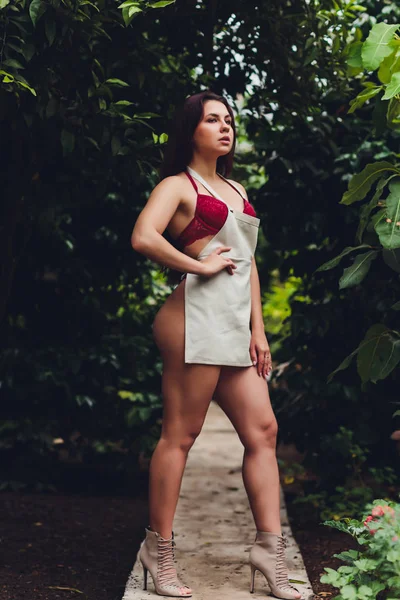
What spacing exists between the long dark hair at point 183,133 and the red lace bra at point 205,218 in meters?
0.14

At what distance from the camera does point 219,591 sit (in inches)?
123

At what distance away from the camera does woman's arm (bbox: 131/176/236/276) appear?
2914 millimetres

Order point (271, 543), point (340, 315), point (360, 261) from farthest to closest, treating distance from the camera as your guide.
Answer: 1. point (340, 315)
2. point (360, 261)
3. point (271, 543)

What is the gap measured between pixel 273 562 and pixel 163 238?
48.7 inches

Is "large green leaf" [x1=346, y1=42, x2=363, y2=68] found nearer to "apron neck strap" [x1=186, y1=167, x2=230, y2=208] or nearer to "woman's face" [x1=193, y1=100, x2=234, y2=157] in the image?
"woman's face" [x1=193, y1=100, x2=234, y2=157]

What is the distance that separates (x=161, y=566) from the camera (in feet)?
9.84

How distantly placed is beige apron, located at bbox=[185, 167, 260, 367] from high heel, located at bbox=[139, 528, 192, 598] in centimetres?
68

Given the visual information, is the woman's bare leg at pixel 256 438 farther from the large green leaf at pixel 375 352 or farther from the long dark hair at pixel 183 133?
the long dark hair at pixel 183 133

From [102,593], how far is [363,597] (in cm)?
152

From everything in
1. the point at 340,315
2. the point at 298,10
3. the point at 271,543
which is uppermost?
the point at 298,10

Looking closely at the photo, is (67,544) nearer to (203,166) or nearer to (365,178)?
(203,166)

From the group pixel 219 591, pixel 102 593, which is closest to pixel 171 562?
pixel 219 591

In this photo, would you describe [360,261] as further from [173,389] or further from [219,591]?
[219,591]

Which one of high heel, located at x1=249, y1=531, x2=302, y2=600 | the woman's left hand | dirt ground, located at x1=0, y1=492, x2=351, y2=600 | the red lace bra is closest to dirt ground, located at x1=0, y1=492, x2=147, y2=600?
dirt ground, located at x1=0, y1=492, x2=351, y2=600
